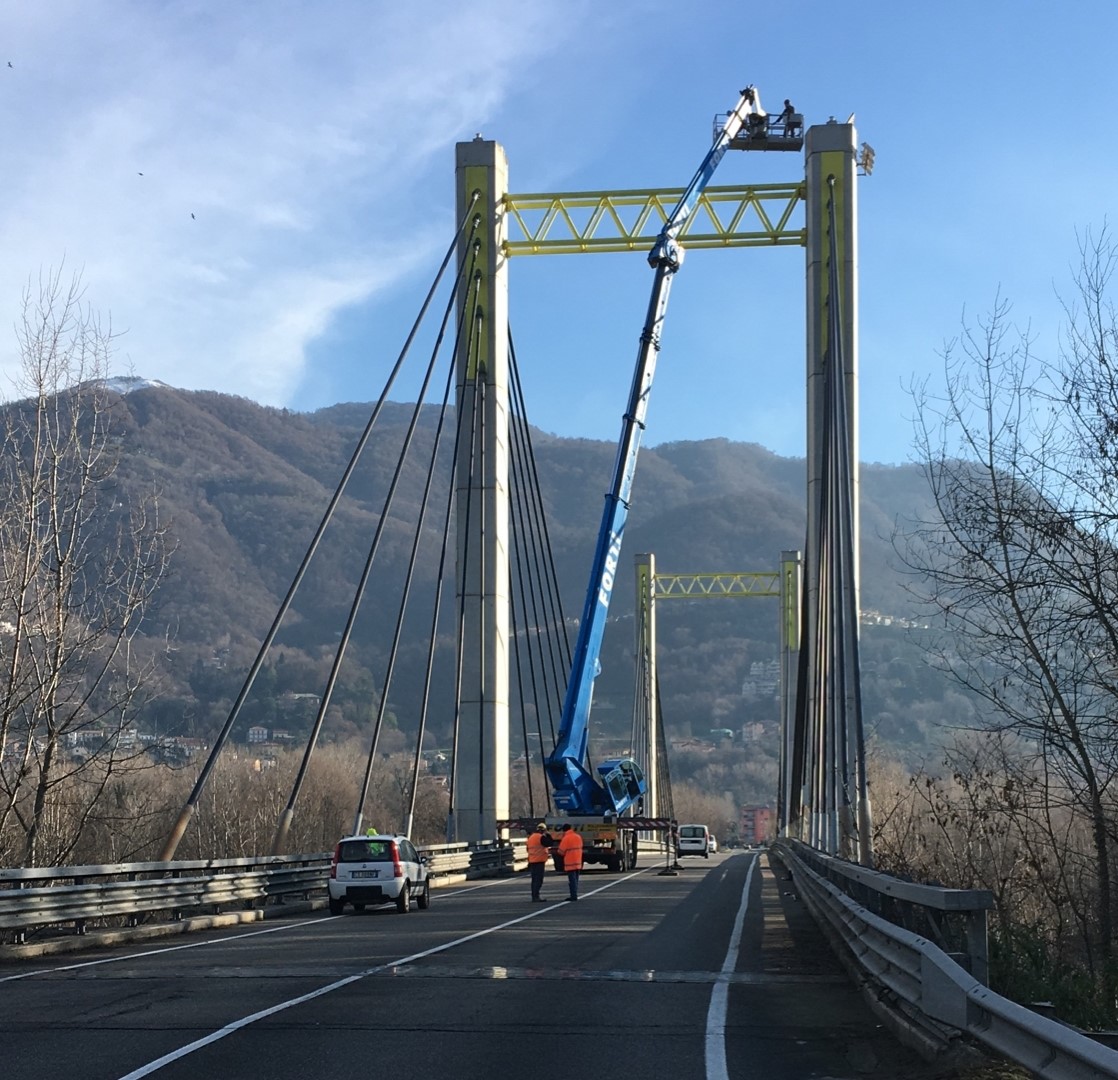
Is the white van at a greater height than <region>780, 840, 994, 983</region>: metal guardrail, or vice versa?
<region>780, 840, 994, 983</region>: metal guardrail

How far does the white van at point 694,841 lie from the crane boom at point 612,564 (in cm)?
3388

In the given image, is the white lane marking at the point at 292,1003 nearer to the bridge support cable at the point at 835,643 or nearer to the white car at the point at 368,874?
the white car at the point at 368,874

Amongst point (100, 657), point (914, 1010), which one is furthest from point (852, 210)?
point (914, 1010)

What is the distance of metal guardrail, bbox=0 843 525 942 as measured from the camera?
18.1m

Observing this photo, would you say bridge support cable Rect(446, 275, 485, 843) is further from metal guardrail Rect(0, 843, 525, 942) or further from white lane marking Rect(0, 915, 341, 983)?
white lane marking Rect(0, 915, 341, 983)

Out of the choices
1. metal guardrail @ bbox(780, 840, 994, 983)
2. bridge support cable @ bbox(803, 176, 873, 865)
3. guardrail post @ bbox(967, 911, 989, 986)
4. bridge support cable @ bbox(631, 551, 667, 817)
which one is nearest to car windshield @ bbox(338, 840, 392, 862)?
bridge support cable @ bbox(803, 176, 873, 865)

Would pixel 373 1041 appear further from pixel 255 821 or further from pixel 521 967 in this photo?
pixel 255 821

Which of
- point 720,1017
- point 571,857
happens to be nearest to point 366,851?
point 571,857

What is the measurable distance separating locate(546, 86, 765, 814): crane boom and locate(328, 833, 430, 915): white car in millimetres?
12794

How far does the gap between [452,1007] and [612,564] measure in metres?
27.3

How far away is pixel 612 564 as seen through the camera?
3881cm

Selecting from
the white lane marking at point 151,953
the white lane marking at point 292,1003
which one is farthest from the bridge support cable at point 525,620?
the white lane marking at point 292,1003

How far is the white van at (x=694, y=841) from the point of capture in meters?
73.2

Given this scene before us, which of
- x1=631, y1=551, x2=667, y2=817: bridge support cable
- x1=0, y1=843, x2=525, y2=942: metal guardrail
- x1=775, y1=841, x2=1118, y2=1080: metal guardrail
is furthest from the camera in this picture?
x1=631, y1=551, x2=667, y2=817: bridge support cable
